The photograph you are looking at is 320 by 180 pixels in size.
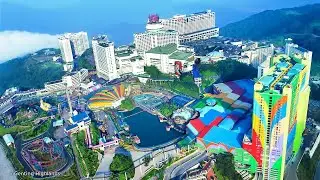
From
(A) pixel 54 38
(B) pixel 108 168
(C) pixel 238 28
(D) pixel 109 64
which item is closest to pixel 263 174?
(B) pixel 108 168

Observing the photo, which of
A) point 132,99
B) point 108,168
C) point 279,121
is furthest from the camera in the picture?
point 132,99

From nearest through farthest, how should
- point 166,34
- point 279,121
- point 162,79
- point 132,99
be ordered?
point 279,121 < point 132,99 < point 162,79 < point 166,34

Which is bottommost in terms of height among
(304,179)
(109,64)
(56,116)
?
(304,179)

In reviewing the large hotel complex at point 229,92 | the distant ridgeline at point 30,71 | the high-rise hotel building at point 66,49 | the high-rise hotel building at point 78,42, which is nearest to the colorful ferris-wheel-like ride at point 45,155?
the large hotel complex at point 229,92

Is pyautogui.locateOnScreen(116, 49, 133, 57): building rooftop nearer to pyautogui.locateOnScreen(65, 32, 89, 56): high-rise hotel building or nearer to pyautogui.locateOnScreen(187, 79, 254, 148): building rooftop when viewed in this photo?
pyautogui.locateOnScreen(65, 32, 89, 56): high-rise hotel building

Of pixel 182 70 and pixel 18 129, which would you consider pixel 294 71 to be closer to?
pixel 182 70

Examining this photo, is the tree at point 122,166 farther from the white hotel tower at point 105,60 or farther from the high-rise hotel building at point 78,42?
the high-rise hotel building at point 78,42

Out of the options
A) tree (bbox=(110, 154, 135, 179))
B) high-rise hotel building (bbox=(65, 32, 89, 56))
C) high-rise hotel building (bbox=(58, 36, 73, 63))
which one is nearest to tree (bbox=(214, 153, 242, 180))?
tree (bbox=(110, 154, 135, 179))
